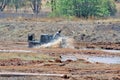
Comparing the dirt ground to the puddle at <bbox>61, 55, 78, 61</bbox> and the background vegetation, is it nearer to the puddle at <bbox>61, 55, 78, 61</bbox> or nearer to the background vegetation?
the puddle at <bbox>61, 55, 78, 61</bbox>

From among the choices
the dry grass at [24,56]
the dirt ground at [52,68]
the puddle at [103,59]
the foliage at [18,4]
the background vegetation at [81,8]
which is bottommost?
the foliage at [18,4]

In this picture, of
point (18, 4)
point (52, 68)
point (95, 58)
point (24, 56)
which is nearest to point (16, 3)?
point (18, 4)

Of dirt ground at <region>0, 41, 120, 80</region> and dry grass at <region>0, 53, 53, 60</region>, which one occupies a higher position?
dirt ground at <region>0, 41, 120, 80</region>

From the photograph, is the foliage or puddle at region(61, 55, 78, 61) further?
the foliage

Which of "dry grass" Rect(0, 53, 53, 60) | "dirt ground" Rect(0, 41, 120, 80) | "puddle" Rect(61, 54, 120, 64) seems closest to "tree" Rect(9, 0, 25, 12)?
"puddle" Rect(61, 54, 120, 64)

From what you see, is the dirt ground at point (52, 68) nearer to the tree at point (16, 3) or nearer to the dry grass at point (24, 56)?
the dry grass at point (24, 56)

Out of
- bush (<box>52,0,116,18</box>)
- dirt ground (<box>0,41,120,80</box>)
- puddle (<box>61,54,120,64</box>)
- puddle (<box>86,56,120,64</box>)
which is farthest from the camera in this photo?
bush (<box>52,0,116,18</box>)

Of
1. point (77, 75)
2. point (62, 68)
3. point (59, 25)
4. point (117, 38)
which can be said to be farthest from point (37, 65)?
point (59, 25)

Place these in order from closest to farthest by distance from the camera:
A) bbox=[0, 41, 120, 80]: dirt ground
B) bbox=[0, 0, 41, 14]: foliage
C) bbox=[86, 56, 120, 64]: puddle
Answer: bbox=[0, 41, 120, 80]: dirt ground
bbox=[86, 56, 120, 64]: puddle
bbox=[0, 0, 41, 14]: foliage

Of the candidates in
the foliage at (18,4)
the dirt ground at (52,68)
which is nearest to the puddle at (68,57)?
the dirt ground at (52,68)

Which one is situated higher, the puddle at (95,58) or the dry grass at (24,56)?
the dry grass at (24,56)

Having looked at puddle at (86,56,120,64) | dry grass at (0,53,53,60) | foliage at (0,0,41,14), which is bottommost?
foliage at (0,0,41,14)

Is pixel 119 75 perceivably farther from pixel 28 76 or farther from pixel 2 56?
pixel 2 56

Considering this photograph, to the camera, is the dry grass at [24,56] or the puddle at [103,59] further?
the puddle at [103,59]
